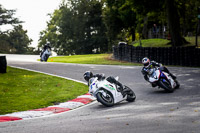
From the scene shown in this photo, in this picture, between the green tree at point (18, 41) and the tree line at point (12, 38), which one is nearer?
the tree line at point (12, 38)

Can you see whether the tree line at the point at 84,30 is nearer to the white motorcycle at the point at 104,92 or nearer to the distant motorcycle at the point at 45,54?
the distant motorcycle at the point at 45,54

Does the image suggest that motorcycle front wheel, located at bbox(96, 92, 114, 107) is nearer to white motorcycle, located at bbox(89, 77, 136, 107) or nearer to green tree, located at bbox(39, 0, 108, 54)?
white motorcycle, located at bbox(89, 77, 136, 107)

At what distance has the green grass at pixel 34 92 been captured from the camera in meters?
10.8

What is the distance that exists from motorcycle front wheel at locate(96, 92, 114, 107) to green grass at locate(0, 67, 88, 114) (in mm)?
1920

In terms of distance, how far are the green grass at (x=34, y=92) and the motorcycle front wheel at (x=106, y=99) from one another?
192cm

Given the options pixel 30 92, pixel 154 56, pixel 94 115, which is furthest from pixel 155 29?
pixel 94 115

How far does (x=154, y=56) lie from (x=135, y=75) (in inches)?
306

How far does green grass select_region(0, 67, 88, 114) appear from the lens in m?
10.8

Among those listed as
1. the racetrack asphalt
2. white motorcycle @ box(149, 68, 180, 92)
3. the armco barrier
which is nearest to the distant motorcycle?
the armco barrier

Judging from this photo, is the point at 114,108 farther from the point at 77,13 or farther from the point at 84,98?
the point at 77,13

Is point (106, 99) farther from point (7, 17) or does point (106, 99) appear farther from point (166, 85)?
point (7, 17)

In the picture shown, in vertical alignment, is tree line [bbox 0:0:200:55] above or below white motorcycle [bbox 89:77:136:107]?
above

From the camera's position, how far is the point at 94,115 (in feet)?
28.9

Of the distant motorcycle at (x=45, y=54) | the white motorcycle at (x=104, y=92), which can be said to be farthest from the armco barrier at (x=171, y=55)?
the white motorcycle at (x=104, y=92)
